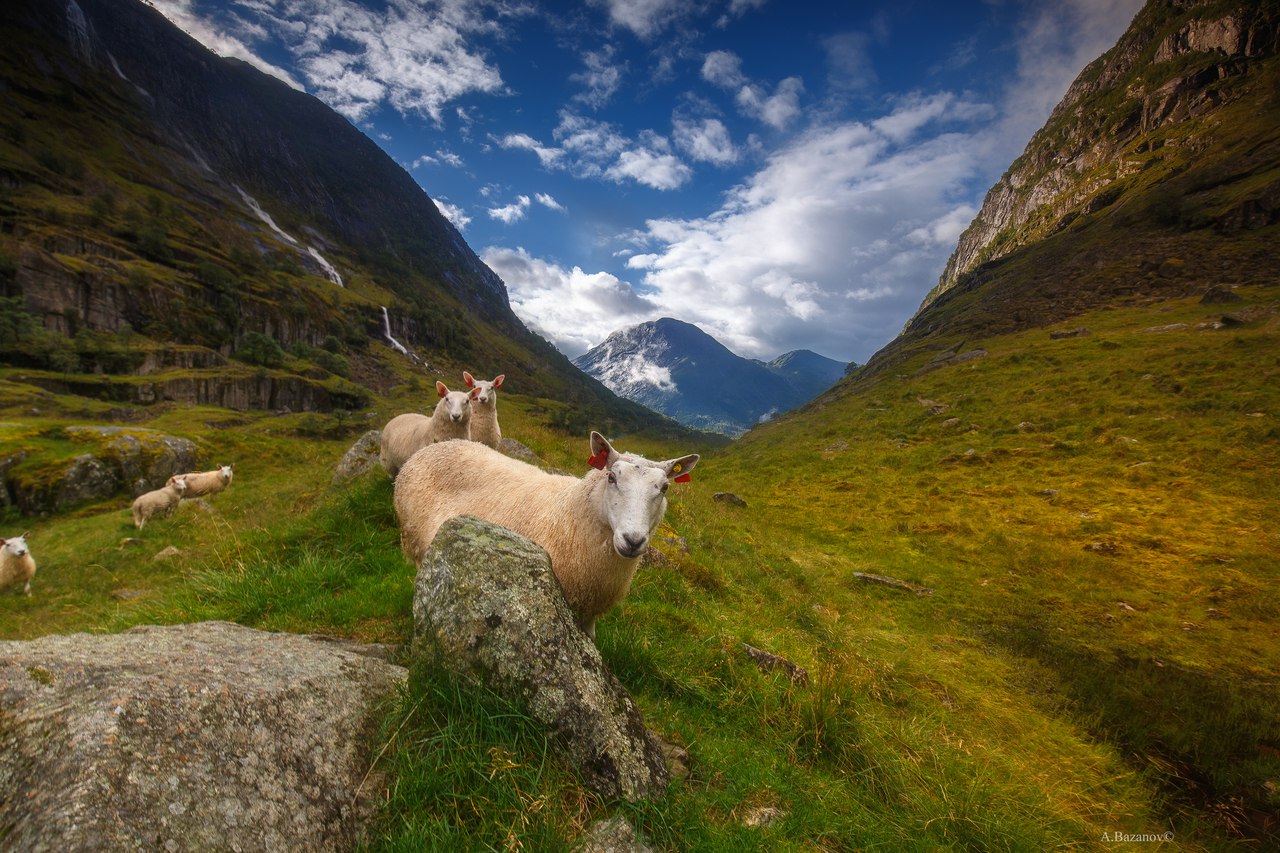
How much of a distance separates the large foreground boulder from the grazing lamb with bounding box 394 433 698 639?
7.70ft

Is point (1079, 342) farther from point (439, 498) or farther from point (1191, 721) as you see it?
point (439, 498)

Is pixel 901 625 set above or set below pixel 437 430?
below

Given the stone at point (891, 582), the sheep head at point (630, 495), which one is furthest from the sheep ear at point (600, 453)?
the stone at point (891, 582)

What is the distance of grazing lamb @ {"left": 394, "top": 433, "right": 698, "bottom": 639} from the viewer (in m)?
5.05

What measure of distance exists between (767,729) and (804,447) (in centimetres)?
3188

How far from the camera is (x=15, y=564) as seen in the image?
521 inches

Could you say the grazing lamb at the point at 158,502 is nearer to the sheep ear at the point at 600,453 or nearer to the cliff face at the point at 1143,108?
the sheep ear at the point at 600,453

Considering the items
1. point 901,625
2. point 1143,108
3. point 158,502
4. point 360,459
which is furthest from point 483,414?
point 1143,108

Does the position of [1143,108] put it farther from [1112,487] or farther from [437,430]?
[437,430]

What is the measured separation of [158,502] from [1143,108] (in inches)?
6204

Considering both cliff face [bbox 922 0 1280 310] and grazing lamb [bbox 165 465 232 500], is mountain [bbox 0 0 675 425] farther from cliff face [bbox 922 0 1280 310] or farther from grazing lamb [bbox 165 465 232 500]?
cliff face [bbox 922 0 1280 310]

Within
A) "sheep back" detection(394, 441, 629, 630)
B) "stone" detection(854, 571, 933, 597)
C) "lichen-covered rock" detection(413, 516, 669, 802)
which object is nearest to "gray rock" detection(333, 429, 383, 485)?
"sheep back" detection(394, 441, 629, 630)

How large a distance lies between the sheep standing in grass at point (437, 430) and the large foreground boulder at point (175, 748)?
775cm

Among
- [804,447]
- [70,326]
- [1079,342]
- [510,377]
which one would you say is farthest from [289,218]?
[1079,342]
